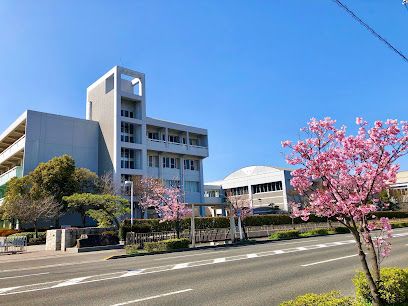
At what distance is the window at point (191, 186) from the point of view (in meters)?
58.5

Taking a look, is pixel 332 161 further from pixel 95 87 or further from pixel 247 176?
pixel 247 176

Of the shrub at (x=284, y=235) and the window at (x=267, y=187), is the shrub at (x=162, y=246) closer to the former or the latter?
the shrub at (x=284, y=235)

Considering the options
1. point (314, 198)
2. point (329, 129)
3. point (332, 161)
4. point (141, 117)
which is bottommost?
point (314, 198)

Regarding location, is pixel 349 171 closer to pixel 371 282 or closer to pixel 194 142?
pixel 371 282

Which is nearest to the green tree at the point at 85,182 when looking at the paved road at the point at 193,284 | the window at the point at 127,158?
the window at the point at 127,158

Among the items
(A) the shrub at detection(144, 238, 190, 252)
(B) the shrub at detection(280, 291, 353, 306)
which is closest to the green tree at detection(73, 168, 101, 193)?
(A) the shrub at detection(144, 238, 190, 252)

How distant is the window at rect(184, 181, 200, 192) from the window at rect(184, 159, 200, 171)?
8.16ft

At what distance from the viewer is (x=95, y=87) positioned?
55906mm

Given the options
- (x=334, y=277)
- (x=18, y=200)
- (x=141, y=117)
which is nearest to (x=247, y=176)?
(x=141, y=117)

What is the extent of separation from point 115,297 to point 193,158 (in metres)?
52.6

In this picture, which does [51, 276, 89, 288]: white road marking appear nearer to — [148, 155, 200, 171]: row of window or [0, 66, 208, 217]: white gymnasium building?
[0, 66, 208, 217]: white gymnasium building

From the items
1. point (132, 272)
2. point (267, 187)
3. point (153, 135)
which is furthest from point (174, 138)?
point (132, 272)

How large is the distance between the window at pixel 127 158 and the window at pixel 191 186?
36.2ft

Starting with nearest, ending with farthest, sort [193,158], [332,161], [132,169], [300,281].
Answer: [332,161], [300,281], [132,169], [193,158]
